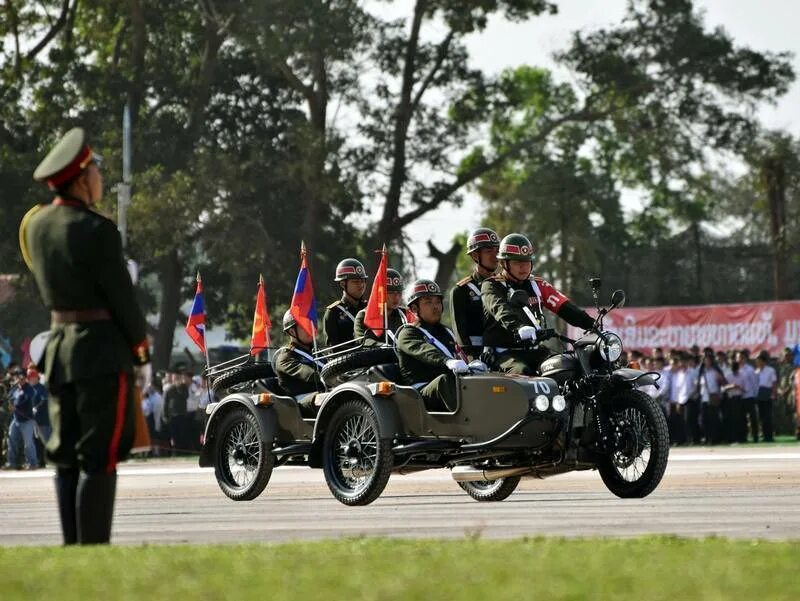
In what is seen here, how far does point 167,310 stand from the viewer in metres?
48.4

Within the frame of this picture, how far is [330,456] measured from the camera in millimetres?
14195

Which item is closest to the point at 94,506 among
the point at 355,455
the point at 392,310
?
the point at 355,455

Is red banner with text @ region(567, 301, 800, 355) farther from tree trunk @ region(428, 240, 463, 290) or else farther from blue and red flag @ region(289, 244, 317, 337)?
blue and red flag @ region(289, 244, 317, 337)

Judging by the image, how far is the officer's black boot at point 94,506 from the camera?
787cm

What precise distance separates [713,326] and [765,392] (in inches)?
187

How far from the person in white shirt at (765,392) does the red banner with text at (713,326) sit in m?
2.80

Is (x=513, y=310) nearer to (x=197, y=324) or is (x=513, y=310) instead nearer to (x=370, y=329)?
(x=370, y=329)

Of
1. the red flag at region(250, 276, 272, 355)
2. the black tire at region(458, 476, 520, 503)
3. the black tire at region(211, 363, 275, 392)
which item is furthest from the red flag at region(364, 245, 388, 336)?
the red flag at region(250, 276, 272, 355)

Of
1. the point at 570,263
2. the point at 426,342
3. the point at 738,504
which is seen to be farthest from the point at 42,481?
the point at 570,263

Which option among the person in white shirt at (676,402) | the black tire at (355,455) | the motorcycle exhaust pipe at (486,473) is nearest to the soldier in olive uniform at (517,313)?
the motorcycle exhaust pipe at (486,473)

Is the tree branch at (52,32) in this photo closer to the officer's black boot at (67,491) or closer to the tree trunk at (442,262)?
the tree trunk at (442,262)

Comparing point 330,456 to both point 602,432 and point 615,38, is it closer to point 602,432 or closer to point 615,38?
point 602,432

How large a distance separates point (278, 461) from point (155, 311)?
122 ft

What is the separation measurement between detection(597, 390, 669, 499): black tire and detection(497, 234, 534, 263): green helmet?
149 centimetres
